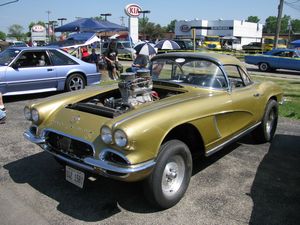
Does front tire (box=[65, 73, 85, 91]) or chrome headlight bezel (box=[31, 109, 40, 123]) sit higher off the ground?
chrome headlight bezel (box=[31, 109, 40, 123])

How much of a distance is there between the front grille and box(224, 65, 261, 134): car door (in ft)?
6.24

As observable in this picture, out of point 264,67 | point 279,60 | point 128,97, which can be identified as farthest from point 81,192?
point 264,67

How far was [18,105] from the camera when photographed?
8094mm

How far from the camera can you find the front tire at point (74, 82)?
930 cm

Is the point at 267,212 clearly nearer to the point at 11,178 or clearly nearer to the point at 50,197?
the point at 50,197

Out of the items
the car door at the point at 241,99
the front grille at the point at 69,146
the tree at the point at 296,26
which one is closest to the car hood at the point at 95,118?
the front grille at the point at 69,146

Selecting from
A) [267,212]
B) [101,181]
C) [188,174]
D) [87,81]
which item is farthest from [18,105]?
[267,212]

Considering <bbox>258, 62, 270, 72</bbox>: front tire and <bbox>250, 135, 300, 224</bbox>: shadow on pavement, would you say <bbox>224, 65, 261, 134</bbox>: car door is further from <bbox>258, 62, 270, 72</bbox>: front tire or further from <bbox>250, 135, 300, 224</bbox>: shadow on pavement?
<bbox>258, 62, 270, 72</bbox>: front tire

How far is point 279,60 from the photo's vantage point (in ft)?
59.5

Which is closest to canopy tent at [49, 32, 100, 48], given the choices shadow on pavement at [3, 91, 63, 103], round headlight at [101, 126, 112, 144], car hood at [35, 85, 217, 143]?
shadow on pavement at [3, 91, 63, 103]

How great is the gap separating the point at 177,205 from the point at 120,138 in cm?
107

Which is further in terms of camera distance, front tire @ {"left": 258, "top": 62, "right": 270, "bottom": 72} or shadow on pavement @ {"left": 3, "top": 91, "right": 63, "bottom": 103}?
front tire @ {"left": 258, "top": 62, "right": 270, "bottom": 72}

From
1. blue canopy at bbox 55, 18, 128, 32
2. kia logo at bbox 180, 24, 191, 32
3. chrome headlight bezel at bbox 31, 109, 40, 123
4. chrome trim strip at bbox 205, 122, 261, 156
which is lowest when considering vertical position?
chrome trim strip at bbox 205, 122, 261, 156

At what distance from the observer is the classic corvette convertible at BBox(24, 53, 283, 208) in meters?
3.03
